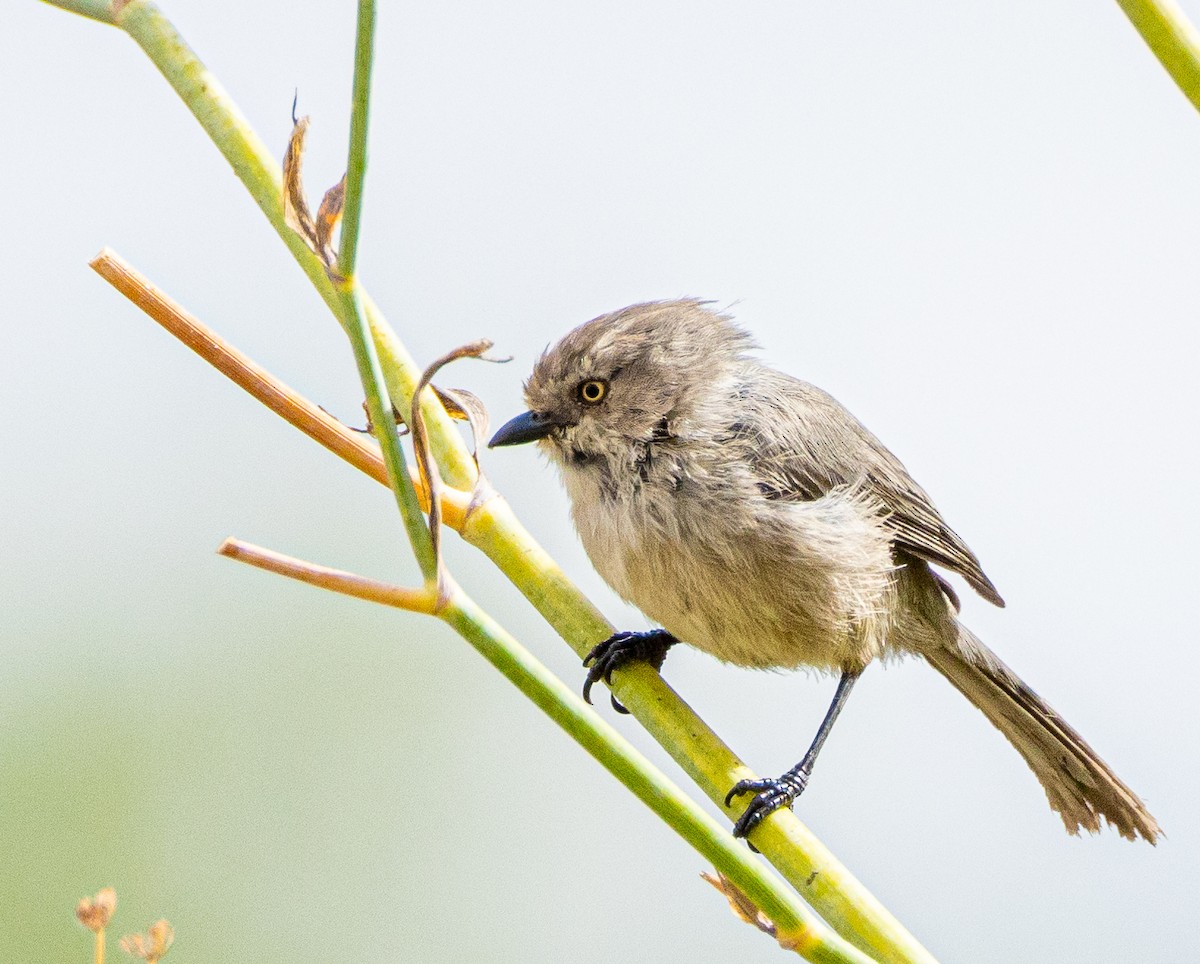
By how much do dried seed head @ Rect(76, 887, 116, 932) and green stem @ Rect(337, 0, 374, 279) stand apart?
0.72 m

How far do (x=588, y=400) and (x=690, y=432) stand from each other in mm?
305

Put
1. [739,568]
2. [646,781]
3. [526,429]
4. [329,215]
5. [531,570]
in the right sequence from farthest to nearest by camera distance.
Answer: [526,429], [739,568], [531,570], [329,215], [646,781]

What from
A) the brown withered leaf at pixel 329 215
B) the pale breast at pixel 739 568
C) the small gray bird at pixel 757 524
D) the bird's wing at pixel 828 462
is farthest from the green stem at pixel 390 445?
the bird's wing at pixel 828 462

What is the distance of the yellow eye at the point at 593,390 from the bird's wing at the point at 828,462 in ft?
1.25

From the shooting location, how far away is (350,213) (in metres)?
1.42

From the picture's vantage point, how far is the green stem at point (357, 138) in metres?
1.27

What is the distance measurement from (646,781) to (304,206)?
82cm

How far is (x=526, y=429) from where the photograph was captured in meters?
3.47

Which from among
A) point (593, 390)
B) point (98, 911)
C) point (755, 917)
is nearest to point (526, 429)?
point (593, 390)

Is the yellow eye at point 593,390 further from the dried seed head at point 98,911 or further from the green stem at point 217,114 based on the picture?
the dried seed head at point 98,911

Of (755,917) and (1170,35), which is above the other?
(1170,35)

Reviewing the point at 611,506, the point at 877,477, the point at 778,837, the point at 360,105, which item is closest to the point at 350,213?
the point at 360,105

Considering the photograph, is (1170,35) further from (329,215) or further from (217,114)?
(217,114)

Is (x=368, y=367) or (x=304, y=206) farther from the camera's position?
(x=304, y=206)
